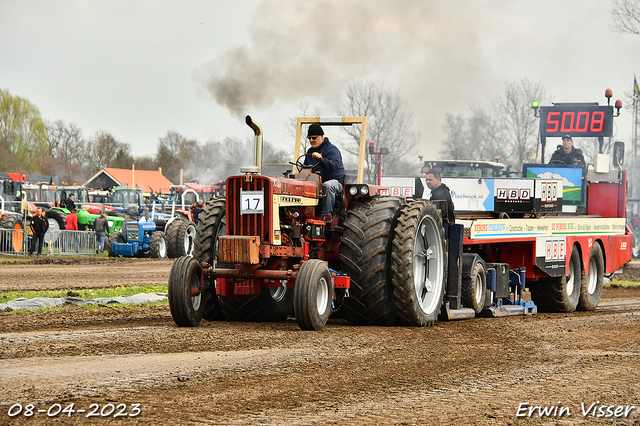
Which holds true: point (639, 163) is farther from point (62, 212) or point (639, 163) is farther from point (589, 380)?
point (589, 380)

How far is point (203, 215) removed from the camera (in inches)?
379

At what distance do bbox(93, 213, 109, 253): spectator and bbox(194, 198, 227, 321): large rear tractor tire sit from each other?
63.6 ft

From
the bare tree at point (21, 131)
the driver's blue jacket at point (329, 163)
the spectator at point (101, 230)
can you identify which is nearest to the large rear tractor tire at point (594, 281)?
the driver's blue jacket at point (329, 163)

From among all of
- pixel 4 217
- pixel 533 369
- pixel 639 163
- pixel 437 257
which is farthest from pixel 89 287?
pixel 639 163

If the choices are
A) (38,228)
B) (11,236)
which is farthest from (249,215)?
(11,236)

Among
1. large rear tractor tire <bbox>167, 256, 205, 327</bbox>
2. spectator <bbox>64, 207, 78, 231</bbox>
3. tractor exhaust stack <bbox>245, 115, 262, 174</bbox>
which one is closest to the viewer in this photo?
large rear tractor tire <bbox>167, 256, 205, 327</bbox>

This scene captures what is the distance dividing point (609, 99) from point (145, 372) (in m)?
14.2

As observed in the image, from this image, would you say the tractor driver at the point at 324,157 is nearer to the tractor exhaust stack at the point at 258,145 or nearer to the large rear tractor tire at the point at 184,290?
the tractor exhaust stack at the point at 258,145

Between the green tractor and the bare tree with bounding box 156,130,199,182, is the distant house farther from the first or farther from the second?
the green tractor

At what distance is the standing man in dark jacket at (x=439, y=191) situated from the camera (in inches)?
423

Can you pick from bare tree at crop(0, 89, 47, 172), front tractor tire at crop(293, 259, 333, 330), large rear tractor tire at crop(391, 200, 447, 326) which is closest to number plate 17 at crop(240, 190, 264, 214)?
front tractor tire at crop(293, 259, 333, 330)

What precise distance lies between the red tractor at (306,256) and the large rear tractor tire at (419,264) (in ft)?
0.04

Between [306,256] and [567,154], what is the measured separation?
871 centimetres

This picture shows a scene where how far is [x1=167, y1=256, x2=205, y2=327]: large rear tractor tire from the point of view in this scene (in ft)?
27.7
